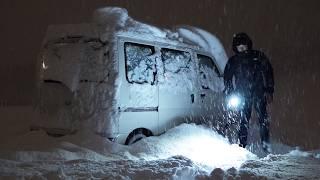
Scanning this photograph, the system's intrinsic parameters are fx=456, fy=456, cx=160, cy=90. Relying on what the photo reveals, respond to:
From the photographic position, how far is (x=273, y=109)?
47.5 feet

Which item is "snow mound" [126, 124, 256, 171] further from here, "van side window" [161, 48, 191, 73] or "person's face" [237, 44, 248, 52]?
"person's face" [237, 44, 248, 52]

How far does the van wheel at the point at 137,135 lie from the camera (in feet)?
23.2

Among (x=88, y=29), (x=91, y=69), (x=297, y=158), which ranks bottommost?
(x=297, y=158)

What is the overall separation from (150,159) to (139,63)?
153 cm

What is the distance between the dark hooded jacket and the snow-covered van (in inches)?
47.4

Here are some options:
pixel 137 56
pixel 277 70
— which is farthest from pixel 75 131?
pixel 277 70

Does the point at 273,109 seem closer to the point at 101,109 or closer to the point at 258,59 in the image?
the point at 258,59

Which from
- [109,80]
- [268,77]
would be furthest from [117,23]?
[268,77]

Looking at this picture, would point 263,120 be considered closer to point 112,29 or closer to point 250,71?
point 250,71

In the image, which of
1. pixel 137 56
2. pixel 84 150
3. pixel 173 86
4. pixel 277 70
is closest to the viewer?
pixel 84 150

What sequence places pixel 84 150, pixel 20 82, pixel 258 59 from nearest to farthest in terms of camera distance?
pixel 84 150 → pixel 258 59 → pixel 20 82

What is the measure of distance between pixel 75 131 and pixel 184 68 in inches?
93.7

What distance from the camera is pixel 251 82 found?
8.37m

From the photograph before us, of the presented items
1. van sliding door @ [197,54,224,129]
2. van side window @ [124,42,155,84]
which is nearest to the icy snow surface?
van sliding door @ [197,54,224,129]
